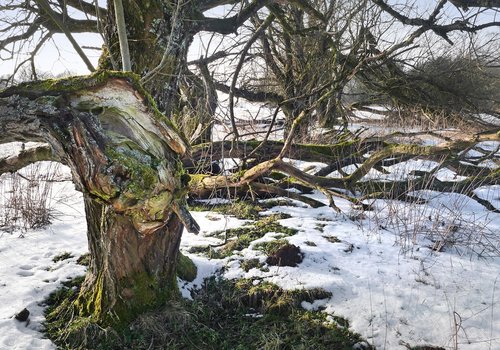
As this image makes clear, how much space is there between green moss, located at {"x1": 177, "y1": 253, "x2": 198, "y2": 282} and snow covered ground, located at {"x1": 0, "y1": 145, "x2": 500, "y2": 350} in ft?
0.19

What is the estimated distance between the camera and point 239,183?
404 centimetres

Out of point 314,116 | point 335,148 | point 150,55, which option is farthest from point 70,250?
point 314,116

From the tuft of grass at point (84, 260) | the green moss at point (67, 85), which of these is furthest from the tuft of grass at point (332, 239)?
the green moss at point (67, 85)

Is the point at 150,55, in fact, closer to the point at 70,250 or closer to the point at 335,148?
the point at 70,250

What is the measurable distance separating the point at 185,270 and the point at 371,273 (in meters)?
1.55

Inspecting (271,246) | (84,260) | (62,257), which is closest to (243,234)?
(271,246)

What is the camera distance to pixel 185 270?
10.3 feet

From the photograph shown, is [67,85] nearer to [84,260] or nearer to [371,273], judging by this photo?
[84,260]

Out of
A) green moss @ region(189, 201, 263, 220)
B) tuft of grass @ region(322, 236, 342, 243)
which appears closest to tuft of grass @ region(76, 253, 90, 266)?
green moss @ region(189, 201, 263, 220)

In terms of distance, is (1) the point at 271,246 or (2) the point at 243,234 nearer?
(1) the point at 271,246

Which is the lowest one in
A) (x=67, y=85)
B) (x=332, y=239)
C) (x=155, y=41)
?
(x=332, y=239)

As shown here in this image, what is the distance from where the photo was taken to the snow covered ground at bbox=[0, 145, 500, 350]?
2504 mm

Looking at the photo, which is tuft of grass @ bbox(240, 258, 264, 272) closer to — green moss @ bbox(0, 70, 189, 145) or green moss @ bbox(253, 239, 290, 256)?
green moss @ bbox(253, 239, 290, 256)

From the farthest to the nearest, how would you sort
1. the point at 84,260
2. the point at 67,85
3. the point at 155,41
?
the point at 84,260 → the point at 155,41 → the point at 67,85
